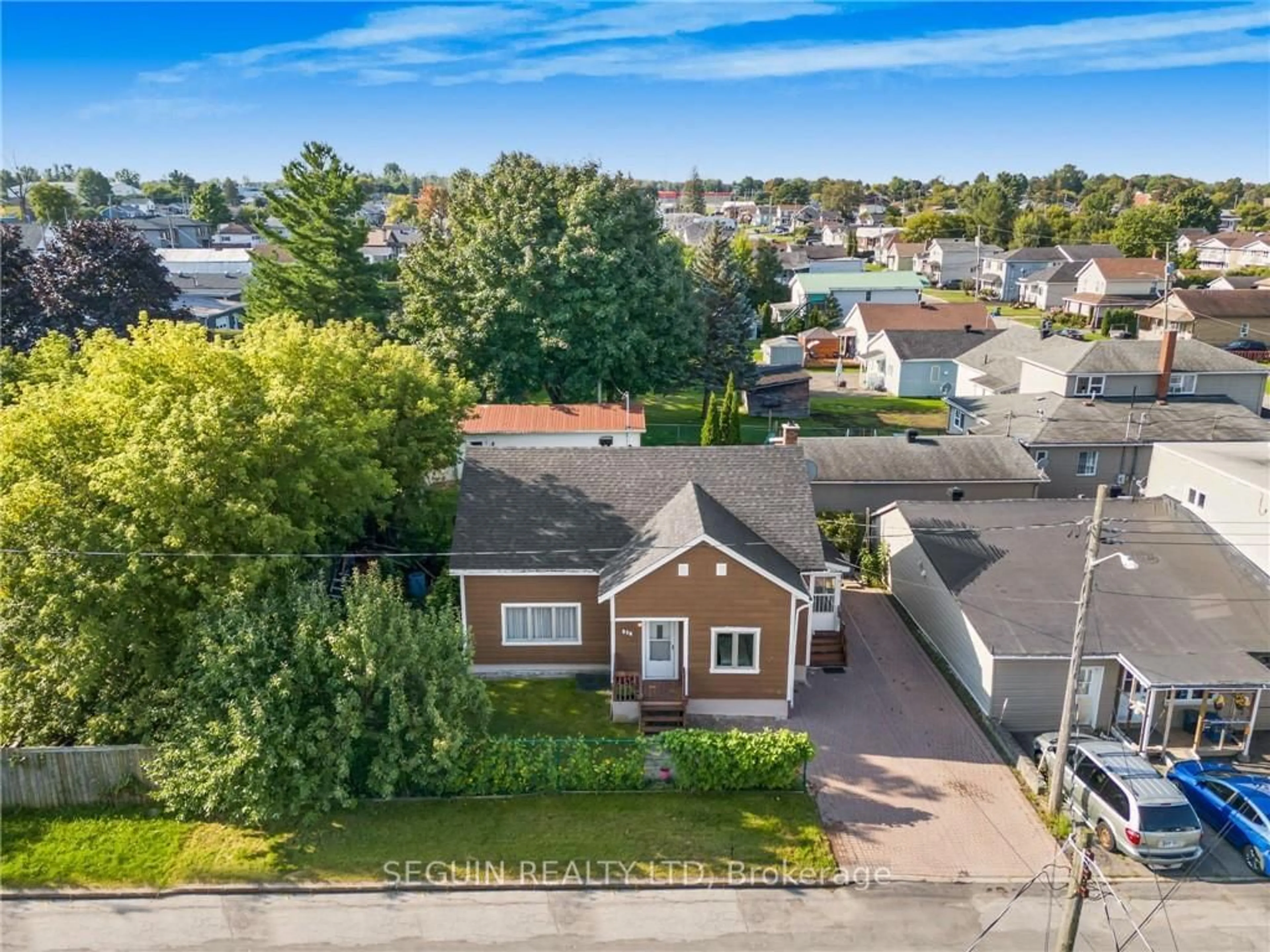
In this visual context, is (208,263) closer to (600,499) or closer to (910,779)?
(600,499)

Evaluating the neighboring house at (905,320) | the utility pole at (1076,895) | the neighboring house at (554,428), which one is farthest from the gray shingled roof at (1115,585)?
the neighboring house at (905,320)

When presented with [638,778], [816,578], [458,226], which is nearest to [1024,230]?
[458,226]

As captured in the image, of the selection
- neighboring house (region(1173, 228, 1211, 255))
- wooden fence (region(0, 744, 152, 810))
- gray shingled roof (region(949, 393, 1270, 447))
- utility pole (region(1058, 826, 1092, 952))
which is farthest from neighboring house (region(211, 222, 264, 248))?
utility pole (region(1058, 826, 1092, 952))

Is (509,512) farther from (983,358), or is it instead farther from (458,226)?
(983,358)

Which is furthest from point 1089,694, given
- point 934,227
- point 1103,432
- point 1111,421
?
point 934,227

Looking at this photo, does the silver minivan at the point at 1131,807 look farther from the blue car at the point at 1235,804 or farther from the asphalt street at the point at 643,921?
the blue car at the point at 1235,804

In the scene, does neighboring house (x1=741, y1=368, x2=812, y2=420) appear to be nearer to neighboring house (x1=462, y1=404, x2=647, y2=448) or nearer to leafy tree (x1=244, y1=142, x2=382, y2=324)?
neighboring house (x1=462, y1=404, x2=647, y2=448)
